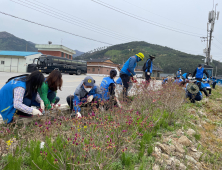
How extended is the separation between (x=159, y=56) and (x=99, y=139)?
95.8 meters

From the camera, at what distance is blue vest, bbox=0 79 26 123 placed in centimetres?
252

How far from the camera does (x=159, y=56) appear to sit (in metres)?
92.4

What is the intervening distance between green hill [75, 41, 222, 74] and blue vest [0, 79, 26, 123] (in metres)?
43.7

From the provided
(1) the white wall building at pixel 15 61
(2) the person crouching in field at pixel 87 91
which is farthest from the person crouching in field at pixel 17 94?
(1) the white wall building at pixel 15 61

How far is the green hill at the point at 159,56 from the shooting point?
6744cm

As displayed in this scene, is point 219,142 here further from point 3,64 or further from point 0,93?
point 3,64

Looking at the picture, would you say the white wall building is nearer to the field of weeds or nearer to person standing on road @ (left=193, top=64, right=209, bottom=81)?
person standing on road @ (left=193, top=64, right=209, bottom=81)

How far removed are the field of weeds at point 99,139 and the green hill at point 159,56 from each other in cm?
4239

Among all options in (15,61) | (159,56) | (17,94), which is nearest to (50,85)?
(17,94)

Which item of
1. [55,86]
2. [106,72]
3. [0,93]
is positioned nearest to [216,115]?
[55,86]

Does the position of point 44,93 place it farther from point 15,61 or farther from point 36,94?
point 15,61

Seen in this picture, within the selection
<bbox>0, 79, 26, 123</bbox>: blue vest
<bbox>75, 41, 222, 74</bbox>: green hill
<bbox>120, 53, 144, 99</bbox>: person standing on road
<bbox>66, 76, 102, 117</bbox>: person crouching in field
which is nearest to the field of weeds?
<bbox>0, 79, 26, 123</bbox>: blue vest

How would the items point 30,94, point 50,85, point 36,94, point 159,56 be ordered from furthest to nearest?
point 159,56 → point 50,85 → point 36,94 → point 30,94

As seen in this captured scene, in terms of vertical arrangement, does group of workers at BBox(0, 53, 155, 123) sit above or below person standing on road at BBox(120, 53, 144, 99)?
below
